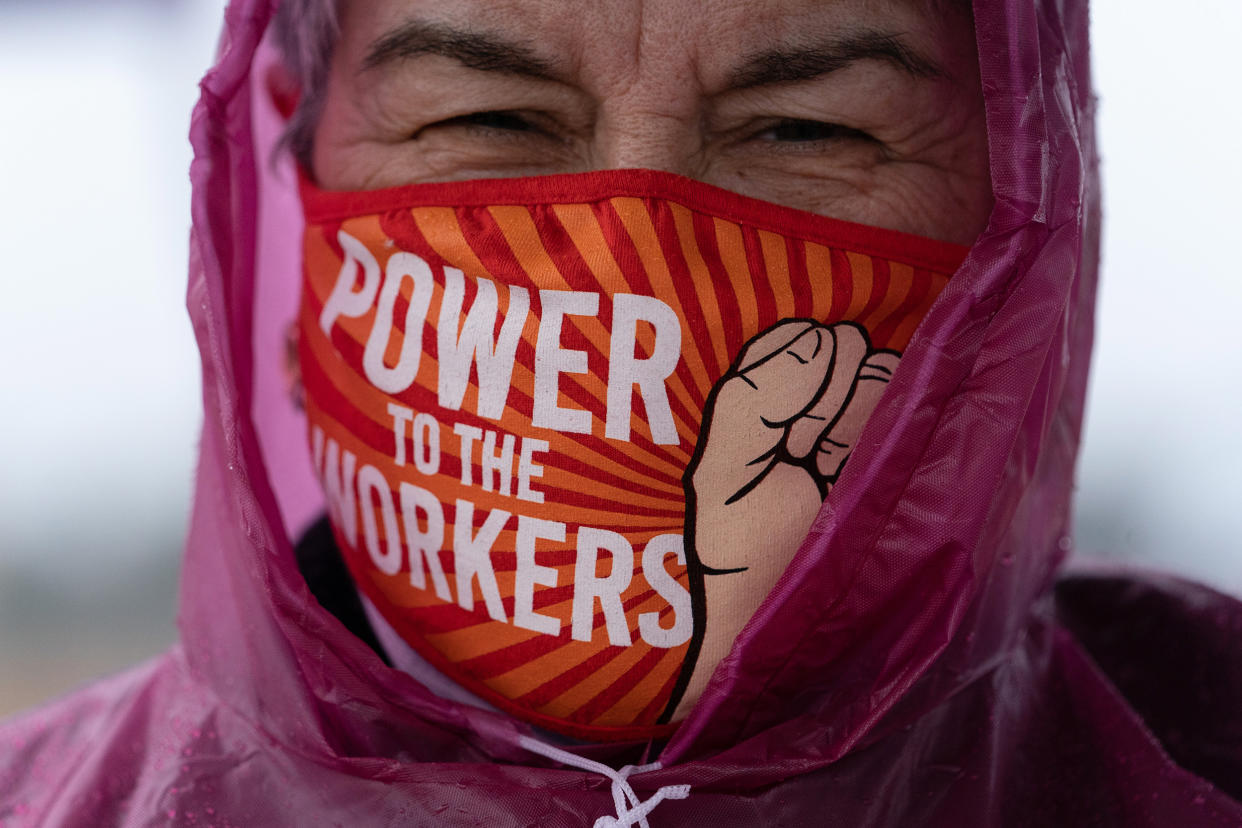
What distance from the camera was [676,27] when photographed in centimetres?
107

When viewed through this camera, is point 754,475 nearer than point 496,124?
Yes

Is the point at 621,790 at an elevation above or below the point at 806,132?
below

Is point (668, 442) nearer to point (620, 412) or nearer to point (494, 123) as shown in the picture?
point (620, 412)

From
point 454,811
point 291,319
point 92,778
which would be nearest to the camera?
point 454,811

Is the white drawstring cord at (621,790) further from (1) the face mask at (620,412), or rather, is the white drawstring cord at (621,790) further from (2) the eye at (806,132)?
(2) the eye at (806,132)

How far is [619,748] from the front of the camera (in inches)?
42.9

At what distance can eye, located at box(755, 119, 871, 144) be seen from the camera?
3.79ft

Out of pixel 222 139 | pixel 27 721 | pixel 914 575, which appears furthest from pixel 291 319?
pixel 914 575

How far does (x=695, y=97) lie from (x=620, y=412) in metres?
0.33

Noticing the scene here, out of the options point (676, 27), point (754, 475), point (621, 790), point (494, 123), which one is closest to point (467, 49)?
point (494, 123)

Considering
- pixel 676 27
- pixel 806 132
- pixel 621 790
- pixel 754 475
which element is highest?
pixel 676 27

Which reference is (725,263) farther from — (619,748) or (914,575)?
(619,748)

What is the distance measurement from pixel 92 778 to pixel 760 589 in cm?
74

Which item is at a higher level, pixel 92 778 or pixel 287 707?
pixel 287 707
